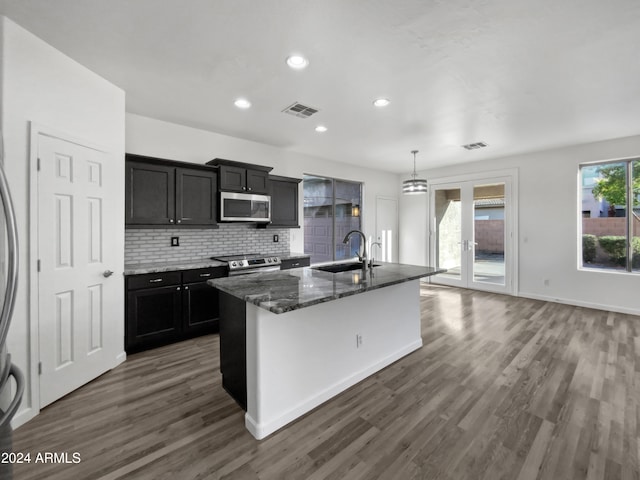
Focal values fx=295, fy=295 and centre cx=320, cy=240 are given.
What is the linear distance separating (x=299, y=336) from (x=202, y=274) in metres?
1.91

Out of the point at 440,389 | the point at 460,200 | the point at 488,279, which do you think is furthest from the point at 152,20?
the point at 488,279

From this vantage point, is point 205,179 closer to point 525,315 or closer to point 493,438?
point 493,438

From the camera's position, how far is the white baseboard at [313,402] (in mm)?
1911

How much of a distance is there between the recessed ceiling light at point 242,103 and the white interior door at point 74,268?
1.40m

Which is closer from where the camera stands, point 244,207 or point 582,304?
point 244,207

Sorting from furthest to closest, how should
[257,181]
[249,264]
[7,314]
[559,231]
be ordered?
[559,231]
[257,181]
[249,264]
[7,314]

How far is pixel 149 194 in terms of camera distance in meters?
3.37

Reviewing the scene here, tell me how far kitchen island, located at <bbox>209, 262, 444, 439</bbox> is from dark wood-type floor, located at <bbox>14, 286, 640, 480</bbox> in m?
0.11

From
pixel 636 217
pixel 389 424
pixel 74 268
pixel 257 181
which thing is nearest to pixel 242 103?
pixel 257 181

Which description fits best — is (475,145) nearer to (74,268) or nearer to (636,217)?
(636,217)

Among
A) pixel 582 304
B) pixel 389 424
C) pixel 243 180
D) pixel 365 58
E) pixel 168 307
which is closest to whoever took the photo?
pixel 389 424

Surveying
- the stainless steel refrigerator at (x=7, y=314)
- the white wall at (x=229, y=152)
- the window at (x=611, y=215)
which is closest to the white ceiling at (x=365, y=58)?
the white wall at (x=229, y=152)

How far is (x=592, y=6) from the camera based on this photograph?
6.07 feet

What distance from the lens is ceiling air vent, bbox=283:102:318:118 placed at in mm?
3338
